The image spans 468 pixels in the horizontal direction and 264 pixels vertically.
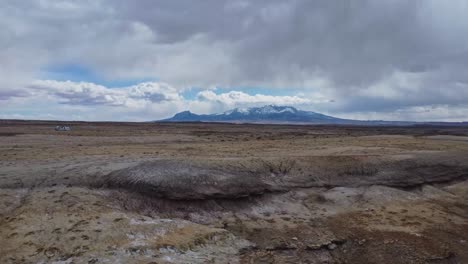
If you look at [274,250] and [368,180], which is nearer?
[274,250]

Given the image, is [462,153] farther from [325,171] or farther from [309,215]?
[309,215]

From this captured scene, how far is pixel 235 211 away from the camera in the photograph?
1703 centimetres

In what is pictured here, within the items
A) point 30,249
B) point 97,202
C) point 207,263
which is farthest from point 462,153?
point 30,249

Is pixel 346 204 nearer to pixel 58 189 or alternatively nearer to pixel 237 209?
pixel 237 209

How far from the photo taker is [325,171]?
20672 millimetres

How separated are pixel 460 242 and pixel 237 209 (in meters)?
8.38

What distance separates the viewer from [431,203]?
19719 mm

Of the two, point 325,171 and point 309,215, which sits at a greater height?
point 325,171

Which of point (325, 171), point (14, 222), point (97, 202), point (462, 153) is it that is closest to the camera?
point (14, 222)

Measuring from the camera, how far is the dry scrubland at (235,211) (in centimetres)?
1306

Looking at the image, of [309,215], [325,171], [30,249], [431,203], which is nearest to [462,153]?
[431,203]

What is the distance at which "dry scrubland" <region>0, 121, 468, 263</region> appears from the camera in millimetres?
13062

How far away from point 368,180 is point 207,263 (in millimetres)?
11068

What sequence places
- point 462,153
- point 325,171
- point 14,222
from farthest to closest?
point 462,153
point 325,171
point 14,222
